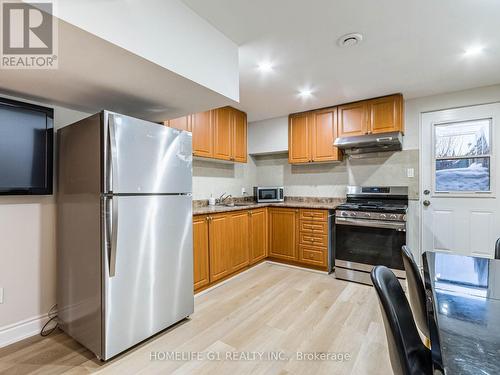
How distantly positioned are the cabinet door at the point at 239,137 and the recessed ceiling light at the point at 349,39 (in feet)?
6.41

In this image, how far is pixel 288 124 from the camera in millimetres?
4062

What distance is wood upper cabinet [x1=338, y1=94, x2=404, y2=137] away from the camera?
3.15 metres

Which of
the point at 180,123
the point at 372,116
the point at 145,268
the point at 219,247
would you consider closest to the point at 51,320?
the point at 145,268

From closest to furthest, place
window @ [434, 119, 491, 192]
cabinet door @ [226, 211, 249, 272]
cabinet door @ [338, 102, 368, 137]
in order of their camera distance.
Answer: window @ [434, 119, 491, 192], cabinet door @ [226, 211, 249, 272], cabinet door @ [338, 102, 368, 137]

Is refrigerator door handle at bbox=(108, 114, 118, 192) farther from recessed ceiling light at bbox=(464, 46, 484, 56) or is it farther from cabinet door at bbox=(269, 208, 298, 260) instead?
recessed ceiling light at bbox=(464, 46, 484, 56)

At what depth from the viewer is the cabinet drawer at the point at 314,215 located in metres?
3.36

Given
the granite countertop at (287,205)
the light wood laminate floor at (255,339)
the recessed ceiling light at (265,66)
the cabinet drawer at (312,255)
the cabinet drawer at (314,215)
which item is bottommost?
the light wood laminate floor at (255,339)

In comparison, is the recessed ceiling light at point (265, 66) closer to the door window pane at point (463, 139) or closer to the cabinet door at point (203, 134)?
Answer: the cabinet door at point (203, 134)

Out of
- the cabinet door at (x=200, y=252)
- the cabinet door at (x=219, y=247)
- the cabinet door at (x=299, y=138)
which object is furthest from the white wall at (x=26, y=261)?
the cabinet door at (x=299, y=138)

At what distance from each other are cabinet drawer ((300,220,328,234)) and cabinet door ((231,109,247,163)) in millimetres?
1347

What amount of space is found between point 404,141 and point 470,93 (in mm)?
Answer: 856

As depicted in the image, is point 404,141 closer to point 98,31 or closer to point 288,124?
point 288,124

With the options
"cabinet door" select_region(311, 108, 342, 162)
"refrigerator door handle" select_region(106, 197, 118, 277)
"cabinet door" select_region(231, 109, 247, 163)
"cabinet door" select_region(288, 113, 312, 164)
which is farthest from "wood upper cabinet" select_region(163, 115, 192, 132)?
"cabinet door" select_region(311, 108, 342, 162)

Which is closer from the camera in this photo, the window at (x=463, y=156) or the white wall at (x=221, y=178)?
the window at (x=463, y=156)
